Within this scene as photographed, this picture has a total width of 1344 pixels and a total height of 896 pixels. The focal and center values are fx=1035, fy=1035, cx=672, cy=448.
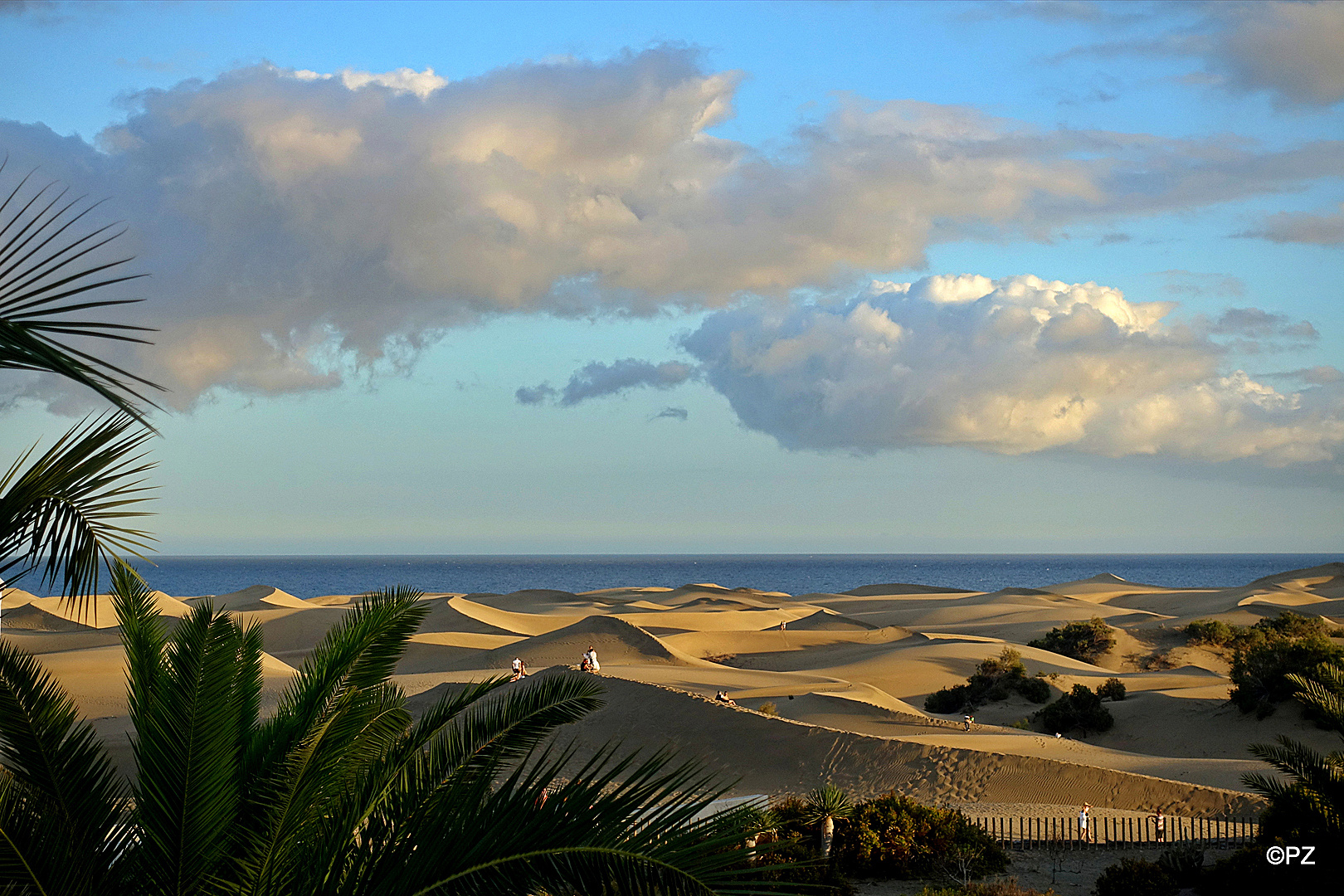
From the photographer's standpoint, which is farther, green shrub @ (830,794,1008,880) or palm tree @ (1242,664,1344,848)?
green shrub @ (830,794,1008,880)

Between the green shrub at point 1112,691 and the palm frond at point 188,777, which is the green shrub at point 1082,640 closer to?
the green shrub at point 1112,691

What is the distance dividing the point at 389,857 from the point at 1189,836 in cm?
1296

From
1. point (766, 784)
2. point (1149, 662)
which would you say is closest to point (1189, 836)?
point (766, 784)

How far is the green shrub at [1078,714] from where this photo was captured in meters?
24.6

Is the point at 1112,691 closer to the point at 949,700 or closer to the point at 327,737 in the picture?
the point at 949,700

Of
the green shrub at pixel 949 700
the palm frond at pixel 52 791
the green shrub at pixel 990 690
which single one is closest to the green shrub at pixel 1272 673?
the green shrub at pixel 990 690

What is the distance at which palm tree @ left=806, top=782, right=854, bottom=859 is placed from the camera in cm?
1188

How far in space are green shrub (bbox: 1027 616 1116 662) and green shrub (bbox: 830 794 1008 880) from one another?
29.5m

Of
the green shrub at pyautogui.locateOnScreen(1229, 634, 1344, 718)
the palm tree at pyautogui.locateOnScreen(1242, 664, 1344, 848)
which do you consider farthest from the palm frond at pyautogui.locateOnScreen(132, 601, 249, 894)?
the green shrub at pyautogui.locateOnScreen(1229, 634, 1344, 718)

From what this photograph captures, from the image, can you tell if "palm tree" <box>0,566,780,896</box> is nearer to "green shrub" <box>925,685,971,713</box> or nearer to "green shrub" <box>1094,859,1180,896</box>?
"green shrub" <box>1094,859,1180,896</box>

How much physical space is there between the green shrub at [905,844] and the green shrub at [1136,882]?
158 cm

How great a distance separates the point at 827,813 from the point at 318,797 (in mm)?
7867

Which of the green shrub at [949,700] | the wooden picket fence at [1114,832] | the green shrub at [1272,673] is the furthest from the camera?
the green shrub at [949,700]

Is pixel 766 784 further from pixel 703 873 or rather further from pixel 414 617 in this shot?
pixel 703 873
